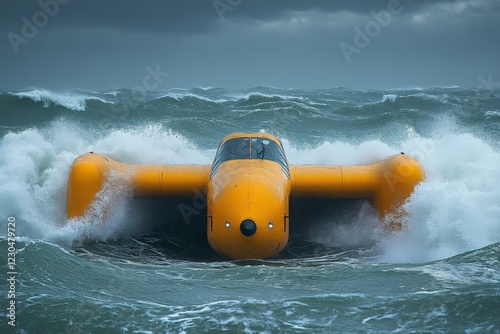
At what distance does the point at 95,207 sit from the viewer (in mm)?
13680

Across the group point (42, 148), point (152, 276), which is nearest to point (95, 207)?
point (152, 276)

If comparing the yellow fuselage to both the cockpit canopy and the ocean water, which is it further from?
the cockpit canopy

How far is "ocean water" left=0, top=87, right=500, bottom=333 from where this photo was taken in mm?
8664

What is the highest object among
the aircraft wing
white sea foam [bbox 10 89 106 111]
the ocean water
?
white sea foam [bbox 10 89 106 111]

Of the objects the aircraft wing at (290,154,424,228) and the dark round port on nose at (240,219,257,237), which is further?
the aircraft wing at (290,154,424,228)

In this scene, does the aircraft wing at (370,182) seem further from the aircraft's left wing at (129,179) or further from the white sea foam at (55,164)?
the white sea foam at (55,164)

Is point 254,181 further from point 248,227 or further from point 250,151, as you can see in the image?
point 250,151

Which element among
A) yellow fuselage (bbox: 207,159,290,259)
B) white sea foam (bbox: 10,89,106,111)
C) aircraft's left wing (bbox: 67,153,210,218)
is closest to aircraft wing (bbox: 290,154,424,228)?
yellow fuselage (bbox: 207,159,290,259)

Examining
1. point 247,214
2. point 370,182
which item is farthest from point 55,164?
point 370,182

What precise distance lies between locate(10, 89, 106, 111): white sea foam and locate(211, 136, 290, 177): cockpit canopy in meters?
18.9

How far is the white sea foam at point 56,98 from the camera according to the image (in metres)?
31.9

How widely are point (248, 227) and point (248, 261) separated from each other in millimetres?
826

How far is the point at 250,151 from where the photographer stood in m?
13.7

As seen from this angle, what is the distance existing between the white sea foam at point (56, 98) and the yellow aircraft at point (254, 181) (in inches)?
726
